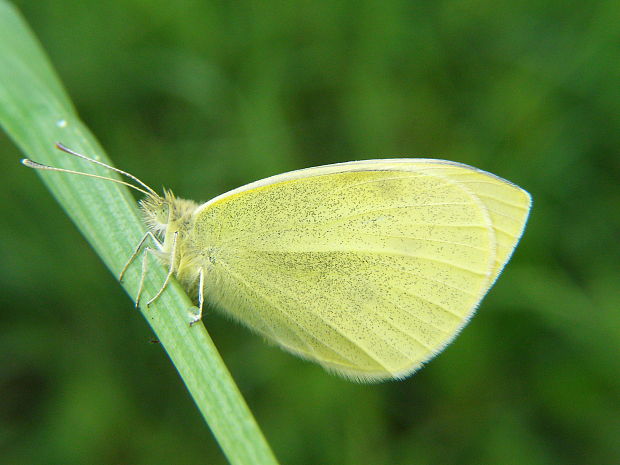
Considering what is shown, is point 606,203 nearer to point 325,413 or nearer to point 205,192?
point 325,413

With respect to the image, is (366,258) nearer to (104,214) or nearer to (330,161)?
(104,214)

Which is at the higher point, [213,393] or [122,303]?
[213,393]

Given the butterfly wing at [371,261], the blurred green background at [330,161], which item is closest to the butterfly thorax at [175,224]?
the butterfly wing at [371,261]

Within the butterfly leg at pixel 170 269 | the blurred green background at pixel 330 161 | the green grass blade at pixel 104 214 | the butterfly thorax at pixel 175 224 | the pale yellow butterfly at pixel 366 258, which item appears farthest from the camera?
the blurred green background at pixel 330 161

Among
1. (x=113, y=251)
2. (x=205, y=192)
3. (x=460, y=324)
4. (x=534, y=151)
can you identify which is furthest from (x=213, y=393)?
(x=534, y=151)

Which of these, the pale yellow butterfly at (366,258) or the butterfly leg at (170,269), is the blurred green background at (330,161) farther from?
the butterfly leg at (170,269)

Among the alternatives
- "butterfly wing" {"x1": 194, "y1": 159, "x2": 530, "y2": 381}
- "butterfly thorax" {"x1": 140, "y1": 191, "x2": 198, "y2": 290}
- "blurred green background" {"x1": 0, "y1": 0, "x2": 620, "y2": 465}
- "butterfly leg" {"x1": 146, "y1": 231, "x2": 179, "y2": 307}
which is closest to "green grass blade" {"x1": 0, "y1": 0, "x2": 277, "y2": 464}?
"butterfly leg" {"x1": 146, "y1": 231, "x2": 179, "y2": 307}
